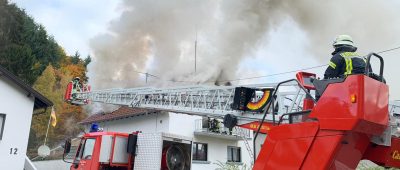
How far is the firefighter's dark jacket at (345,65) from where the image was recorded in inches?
171

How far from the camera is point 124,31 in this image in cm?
2009

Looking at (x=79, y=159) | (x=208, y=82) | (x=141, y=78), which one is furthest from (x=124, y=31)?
(x=79, y=159)

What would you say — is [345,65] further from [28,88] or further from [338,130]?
[28,88]

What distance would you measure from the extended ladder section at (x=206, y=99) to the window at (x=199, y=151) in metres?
7.22

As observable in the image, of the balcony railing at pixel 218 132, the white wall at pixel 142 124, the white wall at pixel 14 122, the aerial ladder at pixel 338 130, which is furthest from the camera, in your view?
the balcony railing at pixel 218 132

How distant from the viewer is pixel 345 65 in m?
4.39

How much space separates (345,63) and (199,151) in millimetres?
19828

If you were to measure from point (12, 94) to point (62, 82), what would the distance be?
32.0 metres

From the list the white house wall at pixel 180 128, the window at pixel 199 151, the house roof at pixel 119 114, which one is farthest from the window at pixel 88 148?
the window at pixel 199 151

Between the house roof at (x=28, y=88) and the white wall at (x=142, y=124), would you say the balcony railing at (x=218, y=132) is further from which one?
the house roof at (x=28, y=88)

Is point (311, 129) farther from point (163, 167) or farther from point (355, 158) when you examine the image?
point (163, 167)

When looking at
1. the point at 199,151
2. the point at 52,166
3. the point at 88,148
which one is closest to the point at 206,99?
the point at 88,148

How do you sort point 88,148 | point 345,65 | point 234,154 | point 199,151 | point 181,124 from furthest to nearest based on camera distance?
1. point 234,154
2. point 199,151
3. point 181,124
4. point 88,148
5. point 345,65

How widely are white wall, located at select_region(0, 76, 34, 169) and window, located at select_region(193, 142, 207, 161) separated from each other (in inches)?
417
